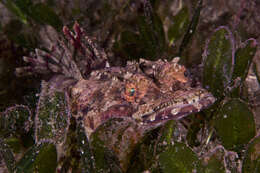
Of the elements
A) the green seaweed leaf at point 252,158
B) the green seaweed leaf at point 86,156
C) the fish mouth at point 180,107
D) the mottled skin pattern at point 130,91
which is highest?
the mottled skin pattern at point 130,91

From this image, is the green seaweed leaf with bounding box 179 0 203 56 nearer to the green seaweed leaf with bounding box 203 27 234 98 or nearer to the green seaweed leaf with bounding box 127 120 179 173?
the green seaweed leaf with bounding box 203 27 234 98

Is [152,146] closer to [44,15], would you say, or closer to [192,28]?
[192,28]

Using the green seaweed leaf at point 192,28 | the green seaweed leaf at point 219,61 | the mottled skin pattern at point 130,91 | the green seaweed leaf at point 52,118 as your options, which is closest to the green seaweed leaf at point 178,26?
the green seaweed leaf at point 192,28

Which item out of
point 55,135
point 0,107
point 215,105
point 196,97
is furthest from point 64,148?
point 215,105

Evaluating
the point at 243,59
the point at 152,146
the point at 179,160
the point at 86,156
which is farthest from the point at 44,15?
the point at 179,160

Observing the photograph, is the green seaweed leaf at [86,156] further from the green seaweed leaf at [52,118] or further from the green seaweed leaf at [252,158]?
the green seaweed leaf at [252,158]

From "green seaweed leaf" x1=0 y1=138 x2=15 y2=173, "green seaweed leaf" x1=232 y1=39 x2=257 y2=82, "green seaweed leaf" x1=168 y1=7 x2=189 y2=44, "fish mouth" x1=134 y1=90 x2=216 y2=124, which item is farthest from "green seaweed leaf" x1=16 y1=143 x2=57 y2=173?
"green seaweed leaf" x1=168 y1=7 x2=189 y2=44
